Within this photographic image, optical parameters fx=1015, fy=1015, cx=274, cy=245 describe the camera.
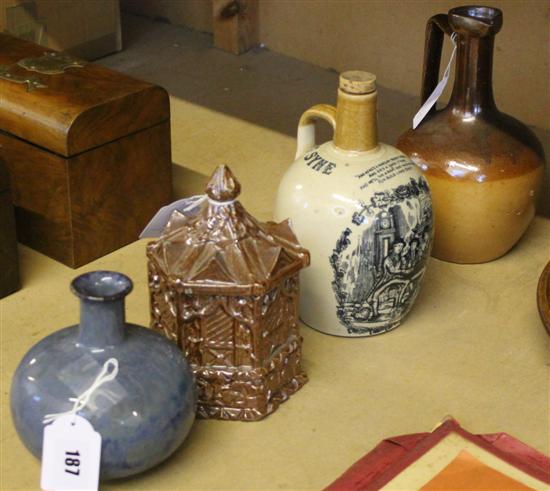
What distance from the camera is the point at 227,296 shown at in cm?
103

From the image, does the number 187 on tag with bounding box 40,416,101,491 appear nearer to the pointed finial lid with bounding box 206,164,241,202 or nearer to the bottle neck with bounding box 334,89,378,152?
the pointed finial lid with bounding box 206,164,241,202

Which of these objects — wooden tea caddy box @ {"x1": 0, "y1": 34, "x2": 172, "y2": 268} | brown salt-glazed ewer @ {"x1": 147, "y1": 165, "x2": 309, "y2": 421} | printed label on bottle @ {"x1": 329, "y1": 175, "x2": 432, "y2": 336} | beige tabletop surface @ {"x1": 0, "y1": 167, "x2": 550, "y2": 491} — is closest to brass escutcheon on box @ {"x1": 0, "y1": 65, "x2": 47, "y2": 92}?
wooden tea caddy box @ {"x1": 0, "y1": 34, "x2": 172, "y2": 268}

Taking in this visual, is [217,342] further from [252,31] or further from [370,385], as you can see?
[252,31]

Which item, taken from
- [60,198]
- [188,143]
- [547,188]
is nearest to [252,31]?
[188,143]

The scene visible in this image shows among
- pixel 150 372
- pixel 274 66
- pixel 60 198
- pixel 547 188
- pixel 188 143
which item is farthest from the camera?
pixel 274 66

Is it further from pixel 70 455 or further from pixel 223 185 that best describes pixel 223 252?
pixel 70 455

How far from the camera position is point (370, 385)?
1.17 meters

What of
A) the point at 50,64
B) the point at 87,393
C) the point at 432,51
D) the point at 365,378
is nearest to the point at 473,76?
the point at 432,51

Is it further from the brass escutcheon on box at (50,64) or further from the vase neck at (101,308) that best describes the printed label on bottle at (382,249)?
the brass escutcheon on box at (50,64)

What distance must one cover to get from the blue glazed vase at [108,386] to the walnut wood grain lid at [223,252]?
0.10 m

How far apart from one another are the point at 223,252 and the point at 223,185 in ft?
0.22

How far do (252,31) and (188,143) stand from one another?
1.90 ft

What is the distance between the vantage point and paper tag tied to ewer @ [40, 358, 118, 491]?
36.1 inches

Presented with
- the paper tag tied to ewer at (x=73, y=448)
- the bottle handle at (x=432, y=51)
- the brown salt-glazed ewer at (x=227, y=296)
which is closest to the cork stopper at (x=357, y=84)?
the brown salt-glazed ewer at (x=227, y=296)
